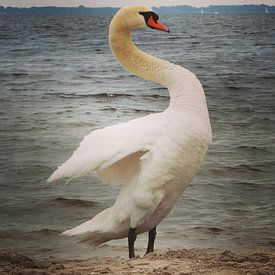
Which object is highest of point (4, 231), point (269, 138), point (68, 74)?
point (68, 74)

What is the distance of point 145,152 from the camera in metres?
1.58

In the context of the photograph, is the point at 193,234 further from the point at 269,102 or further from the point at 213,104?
the point at 269,102

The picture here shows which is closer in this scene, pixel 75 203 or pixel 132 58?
pixel 132 58

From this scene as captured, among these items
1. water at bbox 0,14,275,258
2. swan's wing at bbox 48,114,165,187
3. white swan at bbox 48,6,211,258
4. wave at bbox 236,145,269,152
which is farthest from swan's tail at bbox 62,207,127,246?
wave at bbox 236,145,269,152

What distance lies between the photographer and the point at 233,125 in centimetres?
259

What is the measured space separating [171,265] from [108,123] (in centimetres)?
93

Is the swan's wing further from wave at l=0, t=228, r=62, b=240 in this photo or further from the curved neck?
wave at l=0, t=228, r=62, b=240

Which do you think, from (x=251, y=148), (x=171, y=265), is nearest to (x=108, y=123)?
(x=251, y=148)

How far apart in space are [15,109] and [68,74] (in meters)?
0.22

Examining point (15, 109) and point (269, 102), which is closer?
point (15, 109)

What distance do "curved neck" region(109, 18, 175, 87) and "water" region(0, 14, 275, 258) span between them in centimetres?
48

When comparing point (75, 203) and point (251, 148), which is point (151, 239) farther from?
point (251, 148)

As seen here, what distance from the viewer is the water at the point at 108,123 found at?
6.98 ft

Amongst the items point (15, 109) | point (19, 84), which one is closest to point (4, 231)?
point (15, 109)
